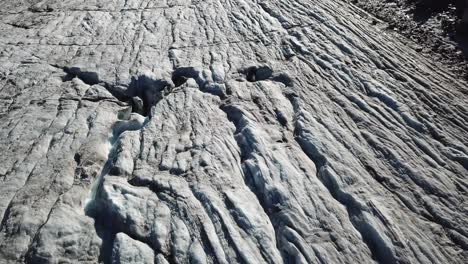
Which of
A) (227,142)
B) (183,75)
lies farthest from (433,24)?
(227,142)

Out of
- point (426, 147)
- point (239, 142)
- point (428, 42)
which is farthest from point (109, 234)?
point (428, 42)

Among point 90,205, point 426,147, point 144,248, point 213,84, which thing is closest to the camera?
point 144,248

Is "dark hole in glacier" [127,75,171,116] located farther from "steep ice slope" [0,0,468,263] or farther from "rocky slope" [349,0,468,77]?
"rocky slope" [349,0,468,77]

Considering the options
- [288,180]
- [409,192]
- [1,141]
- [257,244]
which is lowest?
[1,141]

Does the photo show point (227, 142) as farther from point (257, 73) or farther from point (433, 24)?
point (433, 24)

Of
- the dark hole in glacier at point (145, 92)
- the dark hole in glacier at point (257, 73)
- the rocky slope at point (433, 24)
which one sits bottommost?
the dark hole in glacier at point (145, 92)

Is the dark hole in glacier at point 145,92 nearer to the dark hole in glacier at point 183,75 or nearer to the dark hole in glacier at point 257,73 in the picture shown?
the dark hole in glacier at point 183,75

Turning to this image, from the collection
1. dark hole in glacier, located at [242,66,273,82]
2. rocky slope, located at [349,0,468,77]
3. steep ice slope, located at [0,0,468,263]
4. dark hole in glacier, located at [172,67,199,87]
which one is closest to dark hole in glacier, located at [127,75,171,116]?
steep ice slope, located at [0,0,468,263]

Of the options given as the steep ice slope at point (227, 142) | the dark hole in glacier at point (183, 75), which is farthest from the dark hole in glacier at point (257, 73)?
the dark hole in glacier at point (183, 75)

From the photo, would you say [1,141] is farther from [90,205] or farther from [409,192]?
[409,192]
